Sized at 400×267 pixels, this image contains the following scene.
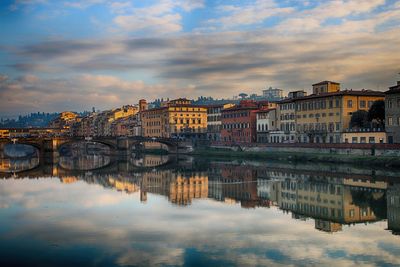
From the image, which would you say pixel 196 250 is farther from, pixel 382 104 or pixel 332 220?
pixel 382 104

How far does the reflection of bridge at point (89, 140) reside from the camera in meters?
71.2

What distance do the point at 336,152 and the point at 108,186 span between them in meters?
25.4

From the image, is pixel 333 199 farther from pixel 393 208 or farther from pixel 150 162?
pixel 150 162

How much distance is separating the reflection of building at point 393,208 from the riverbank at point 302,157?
11018 millimetres

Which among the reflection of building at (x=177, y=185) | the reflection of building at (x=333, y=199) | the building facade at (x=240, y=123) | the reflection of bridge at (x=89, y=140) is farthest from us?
the building facade at (x=240, y=123)

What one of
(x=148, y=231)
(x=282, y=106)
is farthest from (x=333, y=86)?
(x=148, y=231)

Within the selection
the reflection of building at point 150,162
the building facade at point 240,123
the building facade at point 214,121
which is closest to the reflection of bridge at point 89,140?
the reflection of building at point 150,162

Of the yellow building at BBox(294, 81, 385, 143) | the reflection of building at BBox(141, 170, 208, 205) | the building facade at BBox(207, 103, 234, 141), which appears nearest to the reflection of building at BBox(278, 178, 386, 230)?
the reflection of building at BBox(141, 170, 208, 205)

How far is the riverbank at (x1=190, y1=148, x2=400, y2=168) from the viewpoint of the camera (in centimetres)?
4192

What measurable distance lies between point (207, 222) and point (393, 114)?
3097 centimetres

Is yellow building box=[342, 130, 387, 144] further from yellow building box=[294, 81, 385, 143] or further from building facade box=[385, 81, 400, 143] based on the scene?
yellow building box=[294, 81, 385, 143]

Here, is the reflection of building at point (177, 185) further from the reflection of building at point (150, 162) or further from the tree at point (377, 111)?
the tree at point (377, 111)

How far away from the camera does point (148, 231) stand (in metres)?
19.3

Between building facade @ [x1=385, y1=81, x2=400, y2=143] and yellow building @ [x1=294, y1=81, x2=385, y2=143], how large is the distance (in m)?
7.79
